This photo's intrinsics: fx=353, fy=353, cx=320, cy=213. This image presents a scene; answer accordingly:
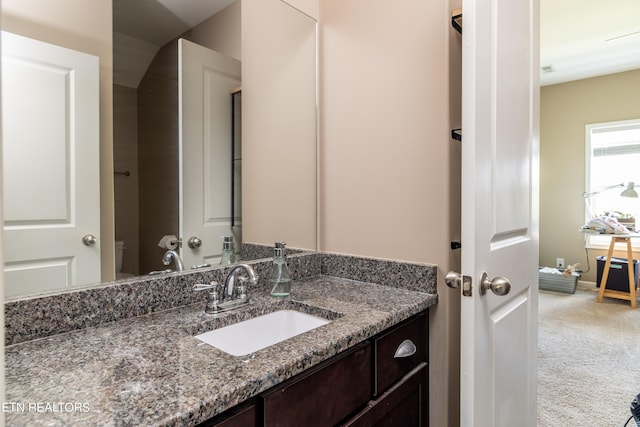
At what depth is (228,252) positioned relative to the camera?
1.37m

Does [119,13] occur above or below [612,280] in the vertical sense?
above

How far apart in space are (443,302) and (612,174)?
15.6 ft

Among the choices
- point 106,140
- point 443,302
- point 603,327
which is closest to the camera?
point 106,140

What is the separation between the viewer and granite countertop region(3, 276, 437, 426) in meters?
0.56

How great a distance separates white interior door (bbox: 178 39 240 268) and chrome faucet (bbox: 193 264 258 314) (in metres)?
0.14

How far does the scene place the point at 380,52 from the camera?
4.57ft

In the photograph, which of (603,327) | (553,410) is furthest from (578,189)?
(553,410)

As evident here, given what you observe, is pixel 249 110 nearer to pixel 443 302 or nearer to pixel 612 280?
pixel 443 302

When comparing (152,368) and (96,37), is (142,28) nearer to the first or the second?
(96,37)

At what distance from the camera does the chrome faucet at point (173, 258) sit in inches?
44.9

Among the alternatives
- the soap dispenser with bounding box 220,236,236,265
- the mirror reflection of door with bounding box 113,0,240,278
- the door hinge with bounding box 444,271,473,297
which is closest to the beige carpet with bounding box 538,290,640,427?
the door hinge with bounding box 444,271,473,297

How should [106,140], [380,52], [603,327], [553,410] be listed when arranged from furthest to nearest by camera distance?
[603,327], [553,410], [380,52], [106,140]

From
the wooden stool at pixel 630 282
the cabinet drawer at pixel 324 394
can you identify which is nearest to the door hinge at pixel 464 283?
the cabinet drawer at pixel 324 394

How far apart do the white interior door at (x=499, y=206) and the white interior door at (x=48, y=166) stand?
3.43ft
